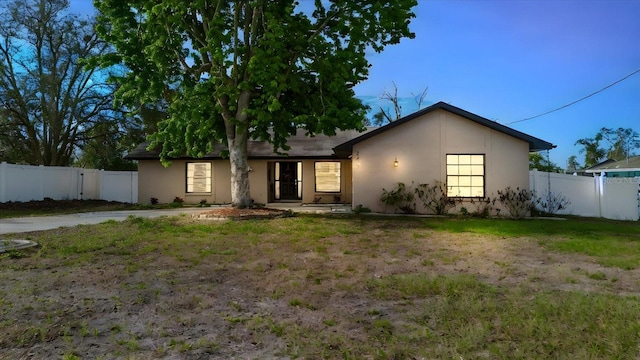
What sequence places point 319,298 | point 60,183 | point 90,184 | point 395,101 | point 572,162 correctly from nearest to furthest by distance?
point 319,298 < point 60,183 < point 90,184 < point 395,101 < point 572,162

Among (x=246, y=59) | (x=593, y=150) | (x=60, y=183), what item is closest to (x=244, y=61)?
(x=246, y=59)

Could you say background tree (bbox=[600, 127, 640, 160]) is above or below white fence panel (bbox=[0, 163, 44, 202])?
above

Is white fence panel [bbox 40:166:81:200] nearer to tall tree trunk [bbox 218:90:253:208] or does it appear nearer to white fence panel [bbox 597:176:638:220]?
tall tree trunk [bbox 218:90:253:208]

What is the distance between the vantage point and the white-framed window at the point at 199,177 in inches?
814

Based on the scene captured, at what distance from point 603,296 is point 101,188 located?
24.5 meters

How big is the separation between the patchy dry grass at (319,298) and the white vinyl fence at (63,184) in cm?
1166

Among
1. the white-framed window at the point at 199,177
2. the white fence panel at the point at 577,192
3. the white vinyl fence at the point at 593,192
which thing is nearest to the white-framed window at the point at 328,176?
the white-framed window at the point at 199,177

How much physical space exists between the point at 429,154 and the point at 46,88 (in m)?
21.0

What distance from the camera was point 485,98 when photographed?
28.5m

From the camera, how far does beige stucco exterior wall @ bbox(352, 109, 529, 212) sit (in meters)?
14.7

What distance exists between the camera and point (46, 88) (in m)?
22.7

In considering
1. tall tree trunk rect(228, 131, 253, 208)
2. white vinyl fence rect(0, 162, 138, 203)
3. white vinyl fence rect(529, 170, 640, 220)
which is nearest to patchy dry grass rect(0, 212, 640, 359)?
tall tree trunk rect(228, 131, 253, 208)

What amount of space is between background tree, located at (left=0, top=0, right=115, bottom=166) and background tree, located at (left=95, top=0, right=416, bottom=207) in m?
10.9

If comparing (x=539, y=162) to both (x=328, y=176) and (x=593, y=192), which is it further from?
(x=328, y=176)
